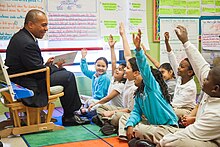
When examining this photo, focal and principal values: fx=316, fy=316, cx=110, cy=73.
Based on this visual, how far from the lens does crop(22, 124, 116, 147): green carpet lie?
3.00m

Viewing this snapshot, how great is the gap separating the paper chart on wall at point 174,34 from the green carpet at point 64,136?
227 centimetres

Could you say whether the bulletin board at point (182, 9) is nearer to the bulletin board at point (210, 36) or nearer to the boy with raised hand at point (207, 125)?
the bulletin board at point (210, 36)

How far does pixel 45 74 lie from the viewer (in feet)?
10.8

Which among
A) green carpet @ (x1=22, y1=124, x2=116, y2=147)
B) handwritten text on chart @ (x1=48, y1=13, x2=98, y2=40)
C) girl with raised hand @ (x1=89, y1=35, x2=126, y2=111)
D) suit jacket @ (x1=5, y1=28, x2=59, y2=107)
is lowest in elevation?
green carpet @ (x1=22, y1=124, x2=116, y2=147)

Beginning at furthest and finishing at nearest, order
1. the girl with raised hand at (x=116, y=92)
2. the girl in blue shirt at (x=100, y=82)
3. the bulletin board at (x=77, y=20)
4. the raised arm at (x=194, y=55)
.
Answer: the bulletin board at (x=77, y=20)
the girl in blue shirt at (x=100, y=82)
the girl with raised hand at (x=116, y=92)
the raised arm at (x=194, y=55)

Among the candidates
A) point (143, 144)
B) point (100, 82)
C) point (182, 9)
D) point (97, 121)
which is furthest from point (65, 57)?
point (182, 9)

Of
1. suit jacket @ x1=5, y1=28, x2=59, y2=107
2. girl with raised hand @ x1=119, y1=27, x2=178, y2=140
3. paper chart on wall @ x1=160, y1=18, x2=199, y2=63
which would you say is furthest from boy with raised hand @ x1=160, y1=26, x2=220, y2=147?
paper chart on wall @ x1=160, y1=18, x2=199, y2=63

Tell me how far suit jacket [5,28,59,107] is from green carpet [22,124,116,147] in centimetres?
32

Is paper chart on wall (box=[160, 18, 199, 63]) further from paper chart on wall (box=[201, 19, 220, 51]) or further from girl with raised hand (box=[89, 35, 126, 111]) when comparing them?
girl with raised hand (box=[89, 35, 126, 111])

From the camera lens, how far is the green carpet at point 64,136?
3.00 meters

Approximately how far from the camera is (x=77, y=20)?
4.66m

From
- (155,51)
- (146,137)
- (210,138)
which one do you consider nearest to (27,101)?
(146,137)

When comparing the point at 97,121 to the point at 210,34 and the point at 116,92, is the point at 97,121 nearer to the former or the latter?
the point at 116,92

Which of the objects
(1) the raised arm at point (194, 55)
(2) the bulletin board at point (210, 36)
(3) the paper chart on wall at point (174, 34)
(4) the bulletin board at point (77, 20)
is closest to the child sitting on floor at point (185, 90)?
(1) the raised arm at point (194, 55)
